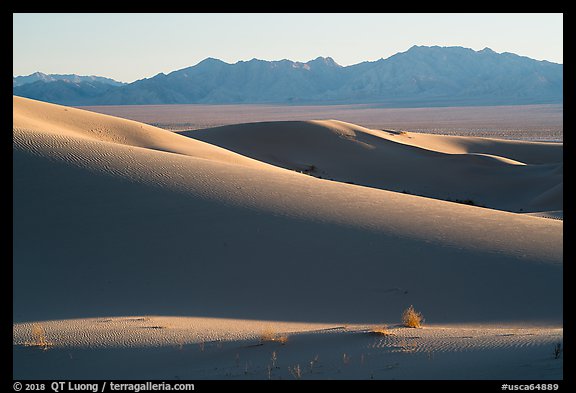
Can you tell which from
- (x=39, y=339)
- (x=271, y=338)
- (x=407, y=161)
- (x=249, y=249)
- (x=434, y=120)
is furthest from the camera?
(x=434, y=120)

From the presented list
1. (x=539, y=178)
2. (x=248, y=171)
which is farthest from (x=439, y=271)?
(x=539, y=178)

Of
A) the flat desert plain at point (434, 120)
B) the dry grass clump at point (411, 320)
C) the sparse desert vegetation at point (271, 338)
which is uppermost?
the flat desert plain at point (434, 120)

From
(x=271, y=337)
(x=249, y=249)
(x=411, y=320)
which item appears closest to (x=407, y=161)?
(x=249, y=249)

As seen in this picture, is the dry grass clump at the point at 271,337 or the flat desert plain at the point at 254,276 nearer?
the flat desert plain at the point at 254,276

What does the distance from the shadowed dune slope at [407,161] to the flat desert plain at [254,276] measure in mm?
14727

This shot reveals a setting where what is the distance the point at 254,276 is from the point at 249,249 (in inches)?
37.3

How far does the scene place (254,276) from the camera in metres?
10.7

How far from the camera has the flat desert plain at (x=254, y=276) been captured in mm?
7234

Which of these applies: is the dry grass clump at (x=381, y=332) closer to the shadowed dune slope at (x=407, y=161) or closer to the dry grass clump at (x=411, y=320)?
the dry grass clump at (x=411, y=320)

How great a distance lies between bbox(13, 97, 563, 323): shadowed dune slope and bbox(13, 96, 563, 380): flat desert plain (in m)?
0.04

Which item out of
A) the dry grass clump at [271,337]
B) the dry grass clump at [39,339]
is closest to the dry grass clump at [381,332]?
the dry grass clump at [271,337]

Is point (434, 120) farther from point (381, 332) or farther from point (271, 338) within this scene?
point (271, 338)

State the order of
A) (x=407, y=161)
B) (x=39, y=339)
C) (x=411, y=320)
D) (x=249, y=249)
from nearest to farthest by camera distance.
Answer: (x=39, y=339), (x=411, y=320), (x=249, y=249), (x=407, y=161)

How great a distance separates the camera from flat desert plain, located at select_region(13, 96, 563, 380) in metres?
7.23
